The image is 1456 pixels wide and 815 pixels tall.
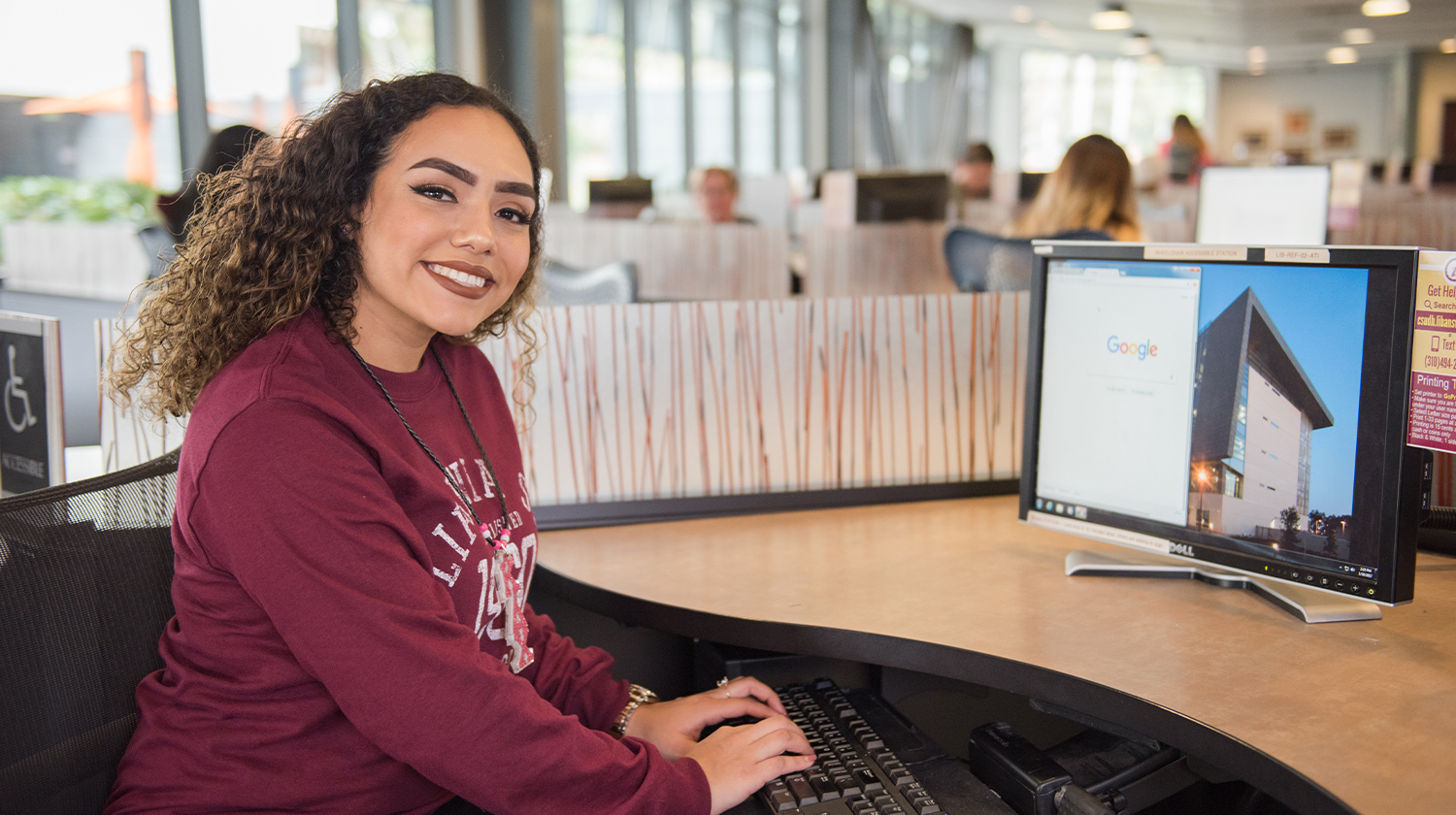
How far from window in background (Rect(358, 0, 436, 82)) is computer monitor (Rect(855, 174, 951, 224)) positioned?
2.32 meters

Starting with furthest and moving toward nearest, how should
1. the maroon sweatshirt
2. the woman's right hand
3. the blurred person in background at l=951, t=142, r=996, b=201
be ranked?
the blurred person in background at l=951, t=142, r=996, b=201 < the woman's right hand < the maroon sweatshirt

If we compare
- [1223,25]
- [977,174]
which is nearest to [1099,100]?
[1223,25]

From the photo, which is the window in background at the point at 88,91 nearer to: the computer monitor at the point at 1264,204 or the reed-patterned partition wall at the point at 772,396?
the reed-patterned partition wall at the point at 772,396

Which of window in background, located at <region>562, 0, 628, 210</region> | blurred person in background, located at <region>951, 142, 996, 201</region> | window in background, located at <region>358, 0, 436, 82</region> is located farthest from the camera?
window in background, located at <region>562, 0, 628, 210</region>

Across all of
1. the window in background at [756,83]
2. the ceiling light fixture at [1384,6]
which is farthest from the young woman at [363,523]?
the ceiling light fixture at [1384,6]

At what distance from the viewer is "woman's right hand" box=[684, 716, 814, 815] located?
98 cm

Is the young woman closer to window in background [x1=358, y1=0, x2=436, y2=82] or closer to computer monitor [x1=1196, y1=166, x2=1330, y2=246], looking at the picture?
computer monitor [x1=1196, y1=166, x2=1330, y2=246]

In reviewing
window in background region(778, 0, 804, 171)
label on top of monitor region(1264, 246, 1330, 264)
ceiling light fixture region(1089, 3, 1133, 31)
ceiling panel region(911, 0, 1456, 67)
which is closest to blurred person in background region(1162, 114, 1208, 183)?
ceiling light fixture region(1089, 3, 1133, 31)

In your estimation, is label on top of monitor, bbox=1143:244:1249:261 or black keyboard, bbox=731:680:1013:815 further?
label on top of monitor, bbox=1143:244:1249:261

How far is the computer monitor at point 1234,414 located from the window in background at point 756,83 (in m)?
9.19

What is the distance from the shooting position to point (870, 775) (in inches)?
39.3

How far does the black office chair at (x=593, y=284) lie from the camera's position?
102 inches

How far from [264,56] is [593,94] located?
10.5 ft

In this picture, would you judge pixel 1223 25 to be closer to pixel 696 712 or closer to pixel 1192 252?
pixel 1192 252
